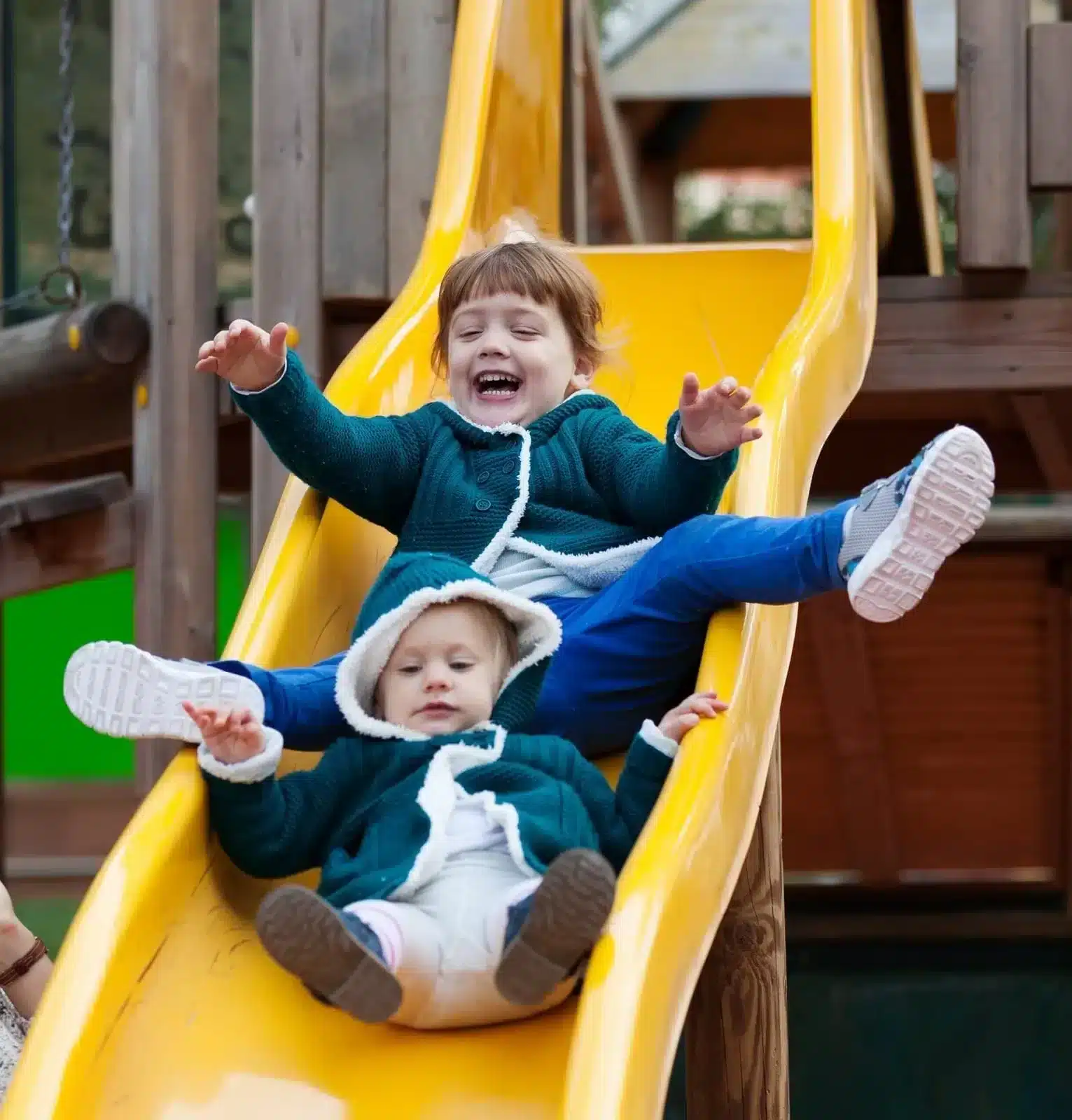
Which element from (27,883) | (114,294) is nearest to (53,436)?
(114,294)

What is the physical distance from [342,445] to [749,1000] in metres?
0.94

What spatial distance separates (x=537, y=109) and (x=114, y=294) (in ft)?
2.89

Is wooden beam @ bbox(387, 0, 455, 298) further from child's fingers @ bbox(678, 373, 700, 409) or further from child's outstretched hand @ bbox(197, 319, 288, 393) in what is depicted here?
child's fingers @ bbox(678, 373, 700, 409)

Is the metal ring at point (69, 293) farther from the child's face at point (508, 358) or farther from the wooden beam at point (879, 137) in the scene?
the wooden beam at point (879, 137)

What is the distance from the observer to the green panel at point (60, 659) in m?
8.51

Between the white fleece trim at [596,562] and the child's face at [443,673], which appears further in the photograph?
the white fleece trim at [596,562]

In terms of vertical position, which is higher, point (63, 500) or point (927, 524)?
point (927, 524)

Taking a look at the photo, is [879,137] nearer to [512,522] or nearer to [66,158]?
[66,158]

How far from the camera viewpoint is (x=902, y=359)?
3.51 meters

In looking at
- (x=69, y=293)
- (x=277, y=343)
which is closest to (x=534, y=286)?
(x=277, y=343)

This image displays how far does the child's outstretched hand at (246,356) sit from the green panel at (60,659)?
6.16m

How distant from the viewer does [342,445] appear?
2.38 metres

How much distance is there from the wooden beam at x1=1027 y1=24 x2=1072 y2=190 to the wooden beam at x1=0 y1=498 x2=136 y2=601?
5.75 feet

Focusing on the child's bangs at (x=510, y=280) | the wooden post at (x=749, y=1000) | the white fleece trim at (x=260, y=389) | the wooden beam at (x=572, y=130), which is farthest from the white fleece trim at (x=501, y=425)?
the wooden beam at (x=572, y=130)
